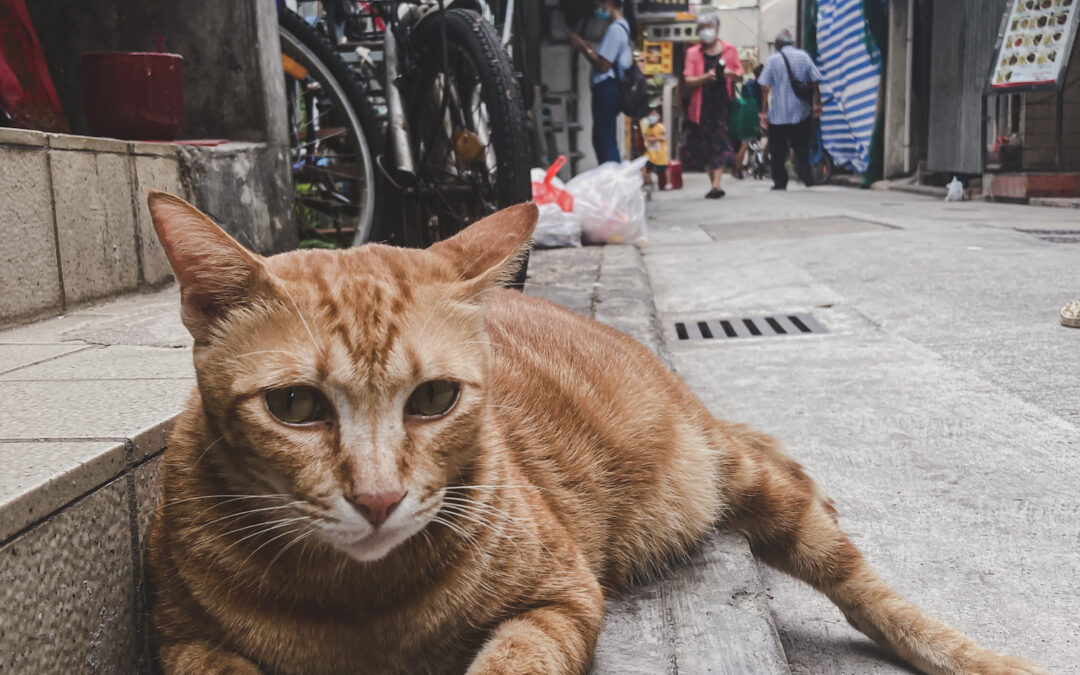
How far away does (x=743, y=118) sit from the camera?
61.5 ft

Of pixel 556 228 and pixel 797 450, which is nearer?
pixel 797 450

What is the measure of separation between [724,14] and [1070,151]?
2766cm

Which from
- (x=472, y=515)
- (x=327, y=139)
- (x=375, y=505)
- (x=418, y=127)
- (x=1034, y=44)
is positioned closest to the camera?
(x=375, y=505)

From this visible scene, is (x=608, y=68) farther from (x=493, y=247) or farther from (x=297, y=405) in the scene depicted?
(x=297, y=405)

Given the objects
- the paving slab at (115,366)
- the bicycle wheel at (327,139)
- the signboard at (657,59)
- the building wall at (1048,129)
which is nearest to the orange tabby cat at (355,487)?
the paving slab at (115,366)

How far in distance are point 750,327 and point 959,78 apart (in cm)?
1009

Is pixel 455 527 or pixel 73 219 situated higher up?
pixel 73 219

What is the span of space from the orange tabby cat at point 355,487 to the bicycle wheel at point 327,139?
10.2 feet

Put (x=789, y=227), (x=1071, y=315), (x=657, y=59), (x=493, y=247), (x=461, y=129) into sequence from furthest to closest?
(x=657, y=59)
(x=789, y=227)
(x=461, y=129)
(x=1071, y=315)
(x=493, y=247)

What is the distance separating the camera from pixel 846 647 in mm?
1916

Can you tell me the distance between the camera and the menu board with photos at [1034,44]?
9.87 metres

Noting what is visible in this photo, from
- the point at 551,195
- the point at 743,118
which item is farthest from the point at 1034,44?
the point at 743,118

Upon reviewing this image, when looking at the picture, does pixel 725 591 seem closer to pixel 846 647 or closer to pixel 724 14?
pixel 846 647

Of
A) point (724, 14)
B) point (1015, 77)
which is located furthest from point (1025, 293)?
point (724, 14)
